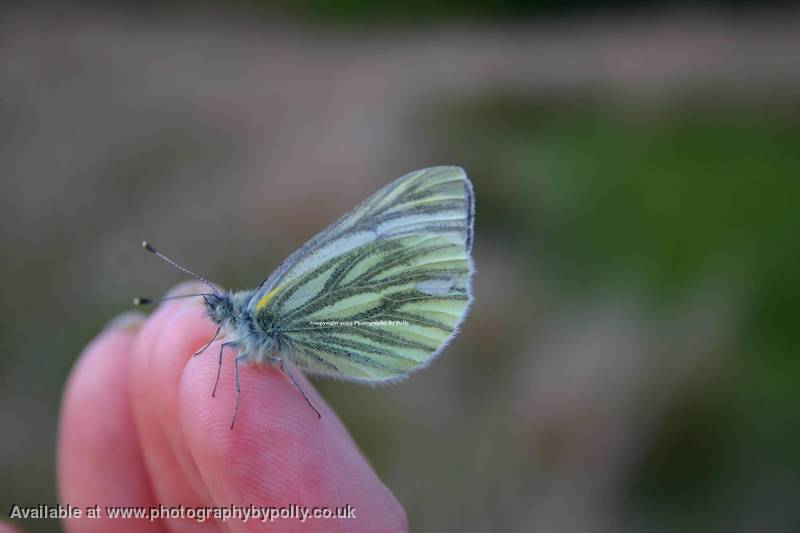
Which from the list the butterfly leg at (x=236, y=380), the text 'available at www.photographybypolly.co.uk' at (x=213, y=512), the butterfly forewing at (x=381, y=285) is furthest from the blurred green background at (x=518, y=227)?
the butterfly leg at (x=236, y=380)

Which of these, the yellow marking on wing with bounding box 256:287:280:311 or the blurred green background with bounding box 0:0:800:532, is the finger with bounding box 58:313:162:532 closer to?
the yellow marking on wing with bounding box 256:287:280:311

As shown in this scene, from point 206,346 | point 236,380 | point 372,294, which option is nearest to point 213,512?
point 236,380

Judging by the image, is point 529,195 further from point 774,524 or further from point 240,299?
point 240,299

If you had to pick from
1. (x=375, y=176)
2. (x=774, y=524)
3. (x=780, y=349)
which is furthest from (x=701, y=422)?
(x=375, y=176)

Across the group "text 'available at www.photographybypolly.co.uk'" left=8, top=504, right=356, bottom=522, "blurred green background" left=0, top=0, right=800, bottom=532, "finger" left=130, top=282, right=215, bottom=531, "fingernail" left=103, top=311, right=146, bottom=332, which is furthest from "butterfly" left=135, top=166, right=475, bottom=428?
"blurred green background" left=0, top=0, right=800, bottom=532

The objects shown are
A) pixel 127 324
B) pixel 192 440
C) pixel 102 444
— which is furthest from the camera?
pixel 127 324

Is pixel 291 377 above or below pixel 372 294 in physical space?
below

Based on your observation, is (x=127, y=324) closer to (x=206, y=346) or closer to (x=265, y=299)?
(x=206, y=346)
